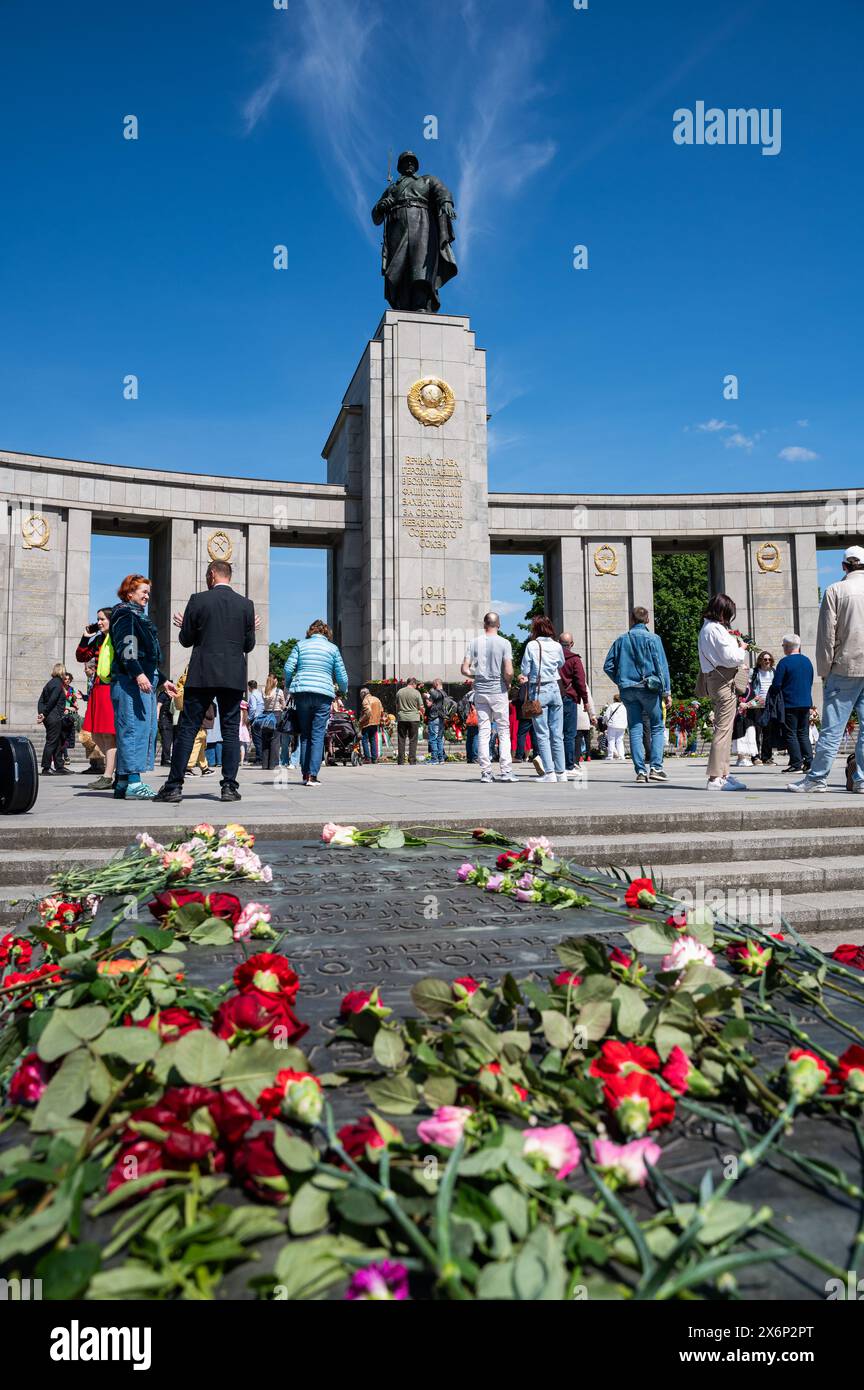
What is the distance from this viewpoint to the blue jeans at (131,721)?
8250 mm

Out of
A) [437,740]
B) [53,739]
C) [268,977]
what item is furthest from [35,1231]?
[437,740]

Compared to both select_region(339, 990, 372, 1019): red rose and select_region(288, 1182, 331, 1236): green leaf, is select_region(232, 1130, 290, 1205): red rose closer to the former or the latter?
select_region(288, 1182, 331, 1236): green leaf

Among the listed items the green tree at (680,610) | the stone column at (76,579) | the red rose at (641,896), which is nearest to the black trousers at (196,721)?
the red rose at (641,896)

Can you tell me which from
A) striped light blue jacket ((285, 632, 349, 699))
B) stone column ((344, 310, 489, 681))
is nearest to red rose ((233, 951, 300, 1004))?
striped light blue jacket ((285, 632, 349, 699))

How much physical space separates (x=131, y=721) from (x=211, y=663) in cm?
139

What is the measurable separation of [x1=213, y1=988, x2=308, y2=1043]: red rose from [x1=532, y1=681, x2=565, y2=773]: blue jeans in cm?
849

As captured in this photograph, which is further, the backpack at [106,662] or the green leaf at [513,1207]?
the backpack at [106,662]

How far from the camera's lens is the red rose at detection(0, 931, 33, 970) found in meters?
2.63

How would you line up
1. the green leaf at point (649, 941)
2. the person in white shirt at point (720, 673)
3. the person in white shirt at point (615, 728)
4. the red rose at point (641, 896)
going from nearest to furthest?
1. the green leaf at point (649, 941)
2. the red rose at point (641, 896)
3. the person in white shirt at point (720, 673)
4. the person in white shirt at point (615, 728)

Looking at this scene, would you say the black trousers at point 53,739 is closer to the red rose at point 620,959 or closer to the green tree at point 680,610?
the red rose at point 620,959

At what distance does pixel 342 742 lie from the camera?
18.3 metres

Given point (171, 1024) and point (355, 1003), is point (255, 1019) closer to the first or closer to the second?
point (171, 1024)
